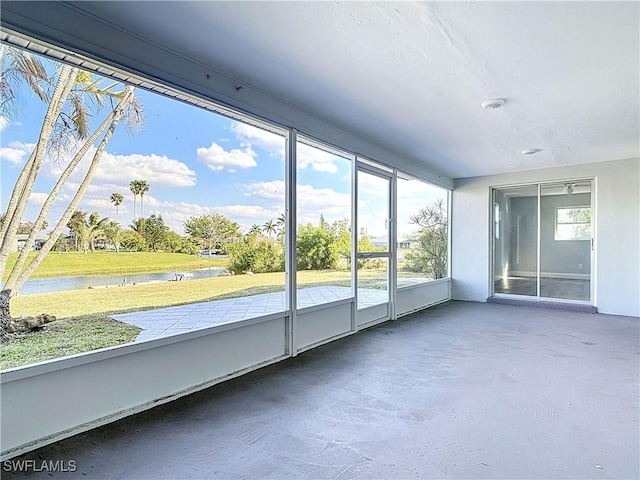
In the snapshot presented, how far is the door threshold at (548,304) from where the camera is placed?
19.1ft

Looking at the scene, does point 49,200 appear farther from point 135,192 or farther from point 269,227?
point 269,227

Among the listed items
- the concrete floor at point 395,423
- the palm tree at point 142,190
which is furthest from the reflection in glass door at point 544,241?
the palm tree at point 142,190

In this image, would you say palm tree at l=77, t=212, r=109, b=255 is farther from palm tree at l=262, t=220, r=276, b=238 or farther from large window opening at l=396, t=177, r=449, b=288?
large window opening at l=396, t=177, r=449, b=288

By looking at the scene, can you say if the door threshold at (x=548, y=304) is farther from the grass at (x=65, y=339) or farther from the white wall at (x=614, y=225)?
the grass at (x=65, y=339)

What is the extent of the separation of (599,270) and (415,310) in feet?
10.0

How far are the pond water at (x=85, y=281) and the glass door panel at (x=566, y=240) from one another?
622 cm

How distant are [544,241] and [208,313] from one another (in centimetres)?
622

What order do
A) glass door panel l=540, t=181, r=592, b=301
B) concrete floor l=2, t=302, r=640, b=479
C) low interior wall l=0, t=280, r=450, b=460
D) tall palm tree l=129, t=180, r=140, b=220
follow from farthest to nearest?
glass door panel l=540, t=181, r=592, b=301
tall palm tree l=129, t=180, r=140, b=220
low interior wall l=0, t=280, r=450, b=460
concrete floor l=2, t=302, r=640, b=479

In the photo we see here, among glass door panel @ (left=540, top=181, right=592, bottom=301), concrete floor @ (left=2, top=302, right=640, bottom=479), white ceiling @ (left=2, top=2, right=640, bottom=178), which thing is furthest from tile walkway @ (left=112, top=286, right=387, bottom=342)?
glass door panel @ (left=540, top=181, right=592, bottom=301)

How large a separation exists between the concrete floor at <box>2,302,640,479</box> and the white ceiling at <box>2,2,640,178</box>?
2.44 m

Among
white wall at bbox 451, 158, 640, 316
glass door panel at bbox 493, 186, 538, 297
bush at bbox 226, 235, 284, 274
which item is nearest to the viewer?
bush at bbox 226, 235, 284, 274

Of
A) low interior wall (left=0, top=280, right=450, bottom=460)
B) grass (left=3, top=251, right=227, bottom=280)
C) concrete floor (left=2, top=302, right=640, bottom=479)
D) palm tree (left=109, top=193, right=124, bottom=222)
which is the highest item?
palm tree (left=109, top=193, right=124, bottom=222)

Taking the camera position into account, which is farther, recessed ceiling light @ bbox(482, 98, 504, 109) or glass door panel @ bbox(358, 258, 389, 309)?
glass door panel @ bbox(358, 258, 389, 309)

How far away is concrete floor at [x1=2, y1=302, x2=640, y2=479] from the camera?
5.90ft
